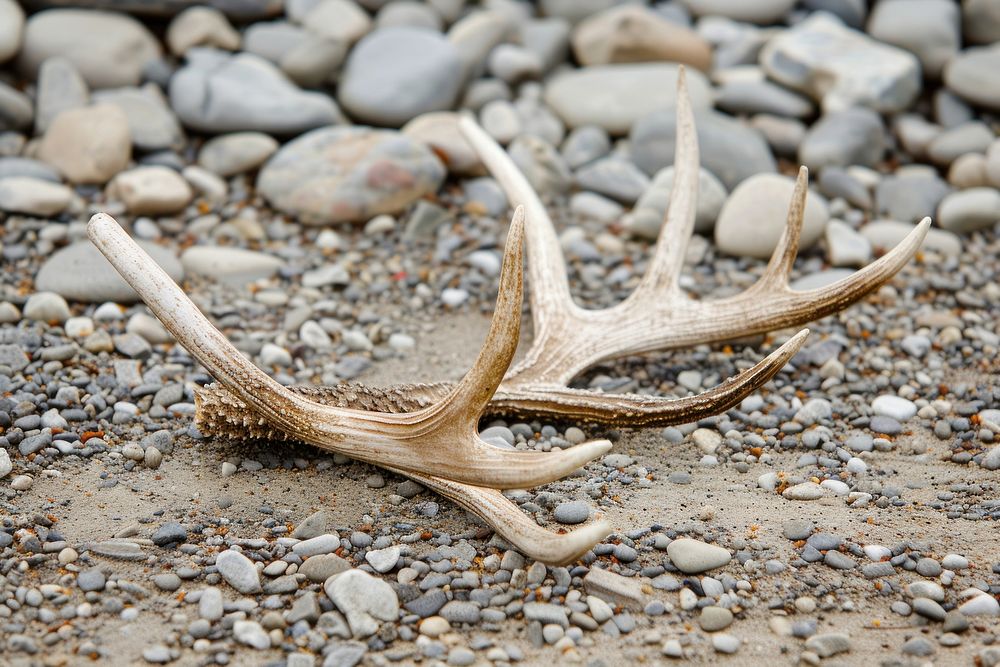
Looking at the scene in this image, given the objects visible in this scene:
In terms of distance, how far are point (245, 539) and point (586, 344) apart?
1.40m

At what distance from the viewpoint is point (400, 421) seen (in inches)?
111

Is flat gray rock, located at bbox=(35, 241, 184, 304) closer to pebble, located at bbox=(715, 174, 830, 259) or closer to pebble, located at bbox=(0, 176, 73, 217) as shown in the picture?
pebble, located at bbox=(0, 176, 73, 217)

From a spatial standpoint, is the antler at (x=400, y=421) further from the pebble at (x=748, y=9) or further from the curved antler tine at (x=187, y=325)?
the pebble at (x=748, y=9)

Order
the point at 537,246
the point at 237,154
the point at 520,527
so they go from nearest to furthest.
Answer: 1. the point at 520,527
2. the point at 537,246
3. the point at 237,154

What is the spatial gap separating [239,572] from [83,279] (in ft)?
6.07

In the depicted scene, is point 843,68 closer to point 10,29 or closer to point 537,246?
point 537,246

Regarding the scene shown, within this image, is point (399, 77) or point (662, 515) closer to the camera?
point (662, 515)

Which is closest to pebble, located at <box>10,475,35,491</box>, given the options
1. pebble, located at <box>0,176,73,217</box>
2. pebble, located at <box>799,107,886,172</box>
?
pebble, located at <box>0,176,73,217</box>

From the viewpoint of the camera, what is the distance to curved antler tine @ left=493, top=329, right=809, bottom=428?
2971mm

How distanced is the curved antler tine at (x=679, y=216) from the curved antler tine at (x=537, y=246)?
30 cm

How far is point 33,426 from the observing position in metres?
3.14

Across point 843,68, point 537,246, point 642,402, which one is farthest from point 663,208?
point 642,402

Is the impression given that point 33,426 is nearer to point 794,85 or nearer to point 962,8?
point 794,85

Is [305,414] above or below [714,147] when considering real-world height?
below
